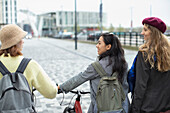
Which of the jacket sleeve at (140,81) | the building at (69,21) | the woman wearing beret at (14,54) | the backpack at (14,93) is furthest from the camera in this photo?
the building at (69,21)

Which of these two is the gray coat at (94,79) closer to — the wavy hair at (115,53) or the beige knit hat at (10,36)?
the wavy hair at (115,53)

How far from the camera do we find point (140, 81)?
99.9 inches

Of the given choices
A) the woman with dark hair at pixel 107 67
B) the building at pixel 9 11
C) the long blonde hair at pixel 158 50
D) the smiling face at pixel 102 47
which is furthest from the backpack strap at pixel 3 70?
the building at pixel 9 11

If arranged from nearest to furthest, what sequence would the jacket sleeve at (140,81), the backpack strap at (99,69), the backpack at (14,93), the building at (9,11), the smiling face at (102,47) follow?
1. the backpack at (14,93)
2. the jacket sleeve at (140,81)
3. the backpack strap at (99,69)
4. the smiling face at (102,47)
5. the building at (9,11)

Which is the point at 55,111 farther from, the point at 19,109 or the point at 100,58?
the point at 19,109

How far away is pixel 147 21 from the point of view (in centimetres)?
264

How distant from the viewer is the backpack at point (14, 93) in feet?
7.07

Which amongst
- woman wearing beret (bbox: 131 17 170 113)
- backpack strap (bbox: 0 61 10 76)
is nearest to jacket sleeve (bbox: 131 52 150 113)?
woman wearing beret (bbox: 131 17 170 113)

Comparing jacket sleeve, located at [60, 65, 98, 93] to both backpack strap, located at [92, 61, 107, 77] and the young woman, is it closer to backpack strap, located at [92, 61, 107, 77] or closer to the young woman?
backpack strap, located at [92, 61, 107, 77]

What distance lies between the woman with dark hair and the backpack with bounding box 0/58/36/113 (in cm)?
63

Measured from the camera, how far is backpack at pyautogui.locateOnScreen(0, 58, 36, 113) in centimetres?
215

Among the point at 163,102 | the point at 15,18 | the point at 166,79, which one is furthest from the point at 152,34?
the point at 15,18

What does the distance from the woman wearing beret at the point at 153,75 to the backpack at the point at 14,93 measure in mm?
1058

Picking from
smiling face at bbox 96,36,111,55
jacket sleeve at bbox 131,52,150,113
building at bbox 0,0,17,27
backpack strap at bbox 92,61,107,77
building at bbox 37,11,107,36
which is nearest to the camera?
jacket sleeve at bbox 131,52,150,113
